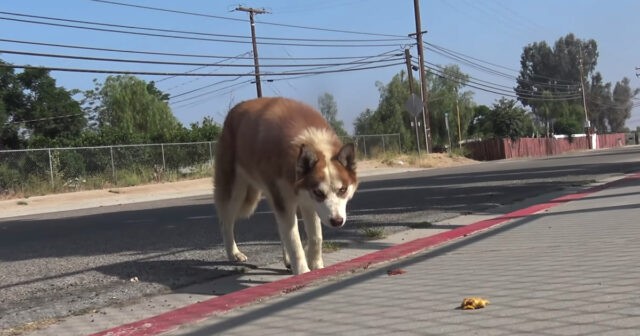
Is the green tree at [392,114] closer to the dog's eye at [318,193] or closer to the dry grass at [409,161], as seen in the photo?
the dry grass at [409,161]

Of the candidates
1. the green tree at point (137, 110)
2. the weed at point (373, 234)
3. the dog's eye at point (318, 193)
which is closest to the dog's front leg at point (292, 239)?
the dog's eye at point (318, 193)

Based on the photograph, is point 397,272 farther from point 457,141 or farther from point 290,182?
point 457,141

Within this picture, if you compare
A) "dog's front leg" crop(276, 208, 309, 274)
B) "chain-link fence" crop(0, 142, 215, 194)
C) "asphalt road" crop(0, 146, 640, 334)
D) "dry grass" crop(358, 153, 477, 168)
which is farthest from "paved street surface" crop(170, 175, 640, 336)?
"dry grass" crop(358, 153, 477, 168)

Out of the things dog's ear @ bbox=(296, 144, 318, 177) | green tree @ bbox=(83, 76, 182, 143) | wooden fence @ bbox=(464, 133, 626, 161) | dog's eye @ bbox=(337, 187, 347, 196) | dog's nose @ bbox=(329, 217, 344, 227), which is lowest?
wooden fence @ bbox=(464, 133, 626, 161)

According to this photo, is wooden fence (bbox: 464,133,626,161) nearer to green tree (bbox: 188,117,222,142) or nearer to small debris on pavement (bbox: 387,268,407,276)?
green tree (bbox: 188,117,222,142)

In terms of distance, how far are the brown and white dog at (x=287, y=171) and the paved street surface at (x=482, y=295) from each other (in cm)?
64

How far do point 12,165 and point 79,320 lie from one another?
74.6 feet

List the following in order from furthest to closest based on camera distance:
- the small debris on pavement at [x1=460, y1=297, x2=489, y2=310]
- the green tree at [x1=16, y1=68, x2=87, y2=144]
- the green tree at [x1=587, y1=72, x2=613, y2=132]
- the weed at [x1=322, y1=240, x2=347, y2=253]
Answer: the green tree at [x1=587, y1=72, x2=613, y2=132] < the green tree at [x1=16, y1=68, x2=87, y2=144] < the weed at [x1=322, y1=240, x2=347, y2=253] < the small debris on pavement at [x1=460, y1=297, x2=489, y2=310]

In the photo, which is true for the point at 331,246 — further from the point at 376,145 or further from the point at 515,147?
the point at 515,147

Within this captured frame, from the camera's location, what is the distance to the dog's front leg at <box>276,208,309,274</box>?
19.3ft

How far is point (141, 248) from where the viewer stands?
8.36m

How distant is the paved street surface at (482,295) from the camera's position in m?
3.92

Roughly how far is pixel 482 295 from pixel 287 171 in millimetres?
1992

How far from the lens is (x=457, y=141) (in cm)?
6259
